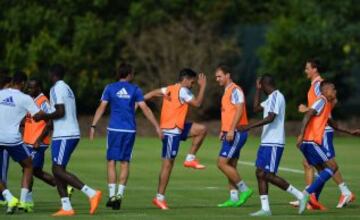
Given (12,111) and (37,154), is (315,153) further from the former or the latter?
(12,111)

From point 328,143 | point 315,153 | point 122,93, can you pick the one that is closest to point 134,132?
point 122,93

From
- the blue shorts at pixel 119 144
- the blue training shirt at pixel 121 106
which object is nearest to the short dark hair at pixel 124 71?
the blue training shirt at pixel 121 106

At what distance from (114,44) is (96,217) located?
3370 centimetres

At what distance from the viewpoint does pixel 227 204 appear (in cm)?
1884

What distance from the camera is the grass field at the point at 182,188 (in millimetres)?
17297

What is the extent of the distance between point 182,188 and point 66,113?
5725 millimetres

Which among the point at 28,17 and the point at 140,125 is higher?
the point at 28,17

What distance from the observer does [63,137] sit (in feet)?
56.2

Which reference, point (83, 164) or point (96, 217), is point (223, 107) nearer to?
point (96, 217)

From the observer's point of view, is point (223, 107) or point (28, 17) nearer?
point (223, 107)

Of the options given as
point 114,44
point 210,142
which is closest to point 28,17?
point 114,44

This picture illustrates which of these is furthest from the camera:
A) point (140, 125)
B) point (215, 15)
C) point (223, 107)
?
point (215, 15)

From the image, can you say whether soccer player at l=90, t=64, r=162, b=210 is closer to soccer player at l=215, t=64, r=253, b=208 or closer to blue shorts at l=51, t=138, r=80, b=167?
blue shorts at l=51, t=138, r=80, b=167

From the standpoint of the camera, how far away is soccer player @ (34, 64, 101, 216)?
17.0 metres
